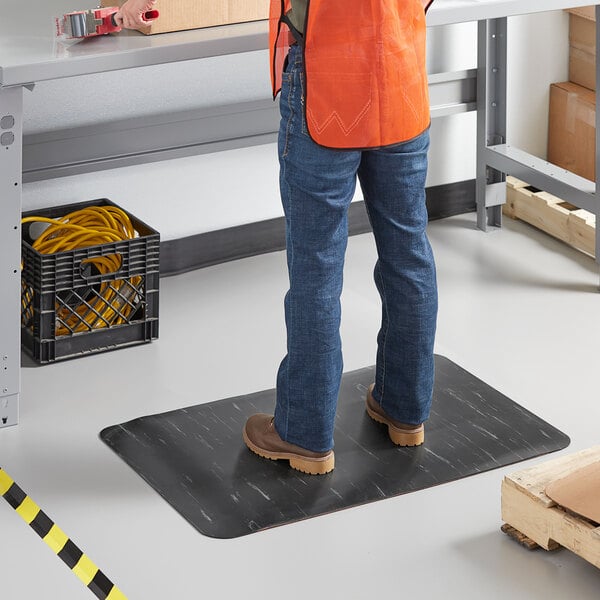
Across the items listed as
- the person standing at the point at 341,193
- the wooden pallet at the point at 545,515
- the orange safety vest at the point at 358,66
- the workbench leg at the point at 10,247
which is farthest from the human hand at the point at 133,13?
the wooden pallet at the point at 545,515

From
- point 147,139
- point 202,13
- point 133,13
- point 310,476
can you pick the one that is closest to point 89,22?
point 133,13

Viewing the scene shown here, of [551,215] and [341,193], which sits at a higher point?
[341,193]

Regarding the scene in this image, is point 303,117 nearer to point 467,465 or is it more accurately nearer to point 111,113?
point 467,465

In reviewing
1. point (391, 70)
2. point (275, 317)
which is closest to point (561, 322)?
point (275, 317)

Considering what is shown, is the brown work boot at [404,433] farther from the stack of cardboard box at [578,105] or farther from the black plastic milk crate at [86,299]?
the stack of cardboard box at [578,105]

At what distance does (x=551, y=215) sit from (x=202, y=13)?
1.88 metres

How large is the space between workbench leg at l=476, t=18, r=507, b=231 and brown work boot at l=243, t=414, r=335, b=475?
1842mm

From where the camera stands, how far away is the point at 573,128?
5051 mm

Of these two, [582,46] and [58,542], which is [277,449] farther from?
[582,46]

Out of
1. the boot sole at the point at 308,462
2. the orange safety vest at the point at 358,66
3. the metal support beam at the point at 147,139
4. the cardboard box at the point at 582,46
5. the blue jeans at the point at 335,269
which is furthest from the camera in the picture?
the cardboard box at the point at 582,46

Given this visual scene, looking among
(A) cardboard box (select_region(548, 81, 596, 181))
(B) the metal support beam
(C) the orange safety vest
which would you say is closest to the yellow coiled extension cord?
(B) the metal support beam

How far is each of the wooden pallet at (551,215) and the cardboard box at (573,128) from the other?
0.67 ft

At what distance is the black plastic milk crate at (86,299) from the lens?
3.77 m

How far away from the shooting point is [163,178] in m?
4.45
